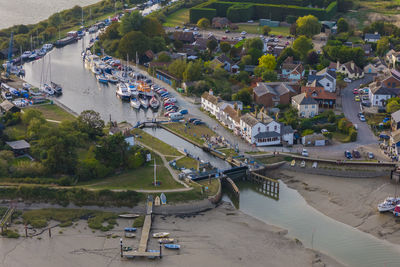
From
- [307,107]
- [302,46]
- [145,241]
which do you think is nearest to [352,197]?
[307,107]

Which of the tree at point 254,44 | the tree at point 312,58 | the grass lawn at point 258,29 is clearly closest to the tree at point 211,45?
the tree at point 254,44

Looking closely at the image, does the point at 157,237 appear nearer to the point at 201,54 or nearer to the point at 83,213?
the point at 83,213

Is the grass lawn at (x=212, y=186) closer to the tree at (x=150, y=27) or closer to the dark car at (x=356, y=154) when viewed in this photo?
the dark car at (x=356, y=154)

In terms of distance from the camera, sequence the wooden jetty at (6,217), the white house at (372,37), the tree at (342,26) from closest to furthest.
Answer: the wooden jetty at (6,217), the white house at (372,37), the tree at (342,26)

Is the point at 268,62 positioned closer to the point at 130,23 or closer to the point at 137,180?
the point at 130,23

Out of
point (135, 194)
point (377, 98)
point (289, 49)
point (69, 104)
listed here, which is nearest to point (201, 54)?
point (289, 49)

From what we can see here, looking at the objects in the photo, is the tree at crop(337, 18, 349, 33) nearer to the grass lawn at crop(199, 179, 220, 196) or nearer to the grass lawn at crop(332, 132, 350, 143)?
the grass lawn at crop(332, 132, 350, 143)
